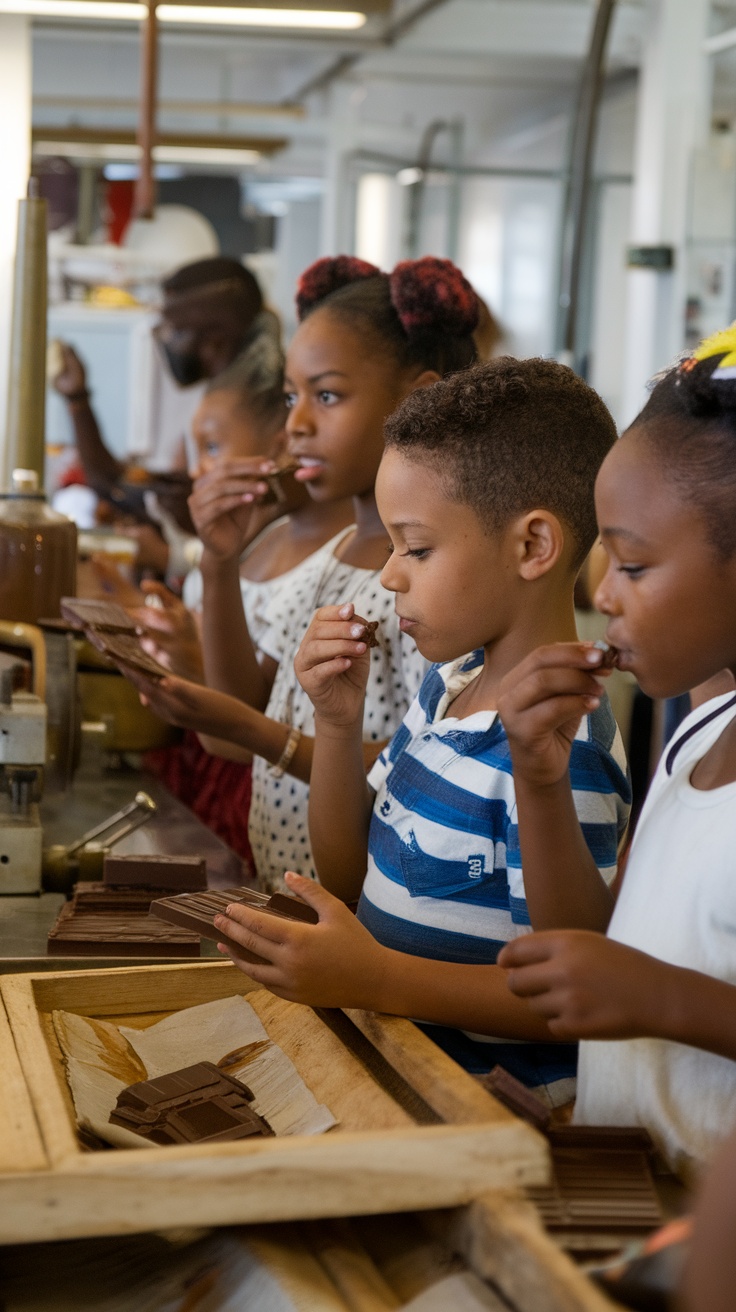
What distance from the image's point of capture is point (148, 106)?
117 inches

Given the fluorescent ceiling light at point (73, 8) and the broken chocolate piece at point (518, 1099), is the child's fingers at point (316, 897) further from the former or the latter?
the fluorescent ceiling light at point (73, 8)

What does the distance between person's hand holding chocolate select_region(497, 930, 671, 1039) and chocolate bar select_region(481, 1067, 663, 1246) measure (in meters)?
0.08

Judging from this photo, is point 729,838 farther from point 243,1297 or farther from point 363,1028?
point 243,1297

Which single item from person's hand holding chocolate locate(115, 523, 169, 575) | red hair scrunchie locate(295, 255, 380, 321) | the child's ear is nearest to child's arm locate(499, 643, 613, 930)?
the child's ear

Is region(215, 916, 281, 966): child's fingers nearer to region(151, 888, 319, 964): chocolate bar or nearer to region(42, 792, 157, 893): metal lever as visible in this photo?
region(151, 888, 319, 964): chocolate bar

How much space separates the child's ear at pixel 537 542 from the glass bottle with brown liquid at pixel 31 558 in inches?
45.1

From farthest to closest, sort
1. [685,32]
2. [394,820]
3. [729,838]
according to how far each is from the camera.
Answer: [685,32], [394,820], [729,838]

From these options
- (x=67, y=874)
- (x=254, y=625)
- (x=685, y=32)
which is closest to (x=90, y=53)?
(x=685, y=32)

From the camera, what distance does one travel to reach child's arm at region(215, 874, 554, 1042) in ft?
3.70

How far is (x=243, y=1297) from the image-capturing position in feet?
3.07

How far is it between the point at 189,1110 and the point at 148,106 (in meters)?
2.39

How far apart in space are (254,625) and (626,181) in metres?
6.34

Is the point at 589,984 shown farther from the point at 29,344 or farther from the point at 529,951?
the point at 29,344

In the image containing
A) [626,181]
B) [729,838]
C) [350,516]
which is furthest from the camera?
[626,181]
